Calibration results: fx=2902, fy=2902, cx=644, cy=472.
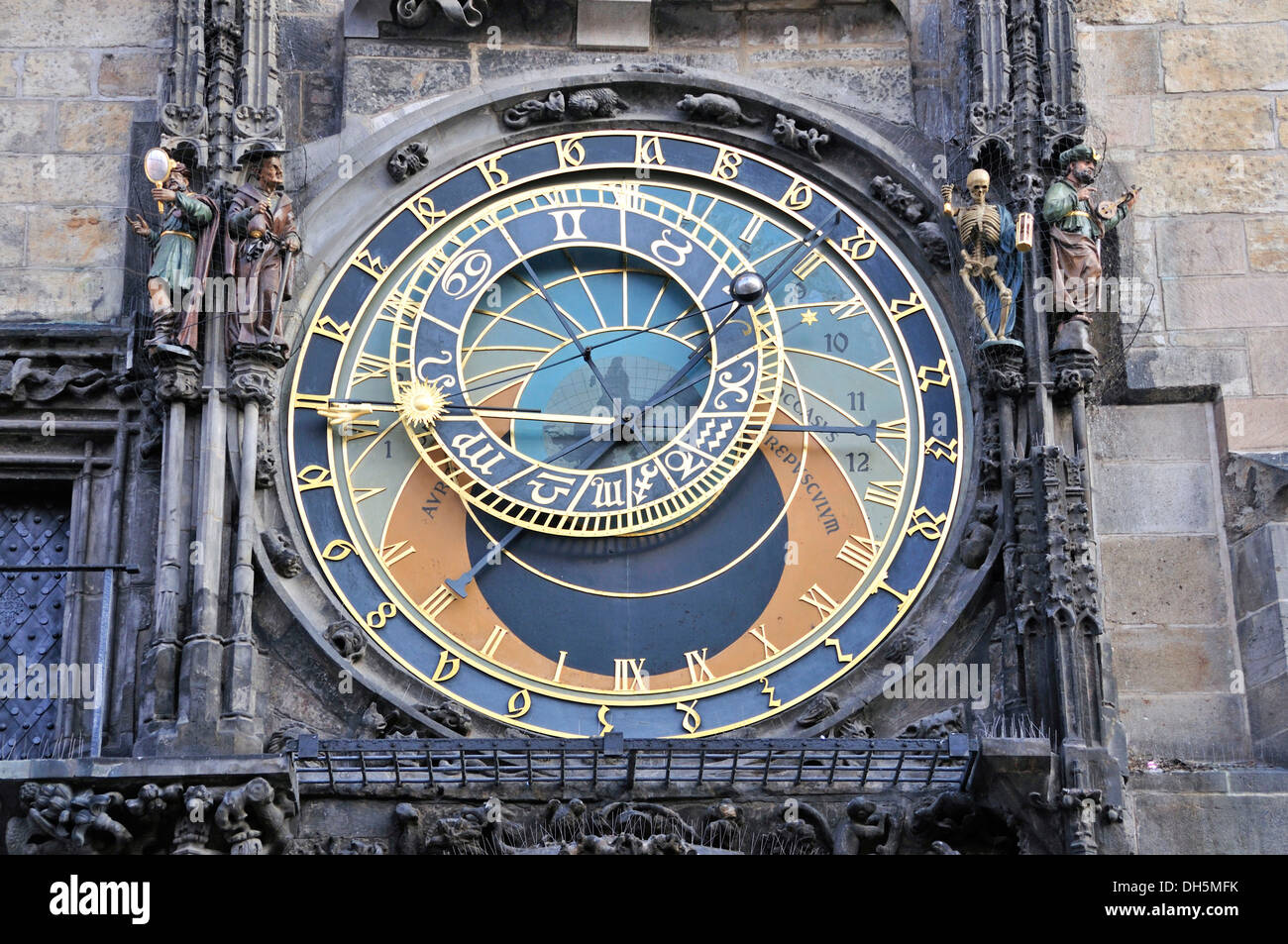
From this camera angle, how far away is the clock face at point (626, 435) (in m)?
12.5

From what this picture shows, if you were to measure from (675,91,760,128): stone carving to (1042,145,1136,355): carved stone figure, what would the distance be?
1521 mm

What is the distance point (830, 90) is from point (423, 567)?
3106mm

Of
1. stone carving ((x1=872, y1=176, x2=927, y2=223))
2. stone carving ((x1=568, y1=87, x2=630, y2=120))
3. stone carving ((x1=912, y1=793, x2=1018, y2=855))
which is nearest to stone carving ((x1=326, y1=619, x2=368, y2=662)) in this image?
stone carving ((x1=912, y1=793, x2=1018, y2=855))

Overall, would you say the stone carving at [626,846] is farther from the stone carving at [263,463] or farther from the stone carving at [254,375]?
the stone carving at [254,375]

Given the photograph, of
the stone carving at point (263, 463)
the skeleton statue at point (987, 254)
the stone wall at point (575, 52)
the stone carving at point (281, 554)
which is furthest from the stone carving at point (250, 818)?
the skeleton statue at point (987, 254)

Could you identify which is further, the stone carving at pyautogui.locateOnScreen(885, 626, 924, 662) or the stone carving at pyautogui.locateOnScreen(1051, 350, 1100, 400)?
the stone carving at pyautogui.locateOnScreen(1051, 350, 1100, 400)

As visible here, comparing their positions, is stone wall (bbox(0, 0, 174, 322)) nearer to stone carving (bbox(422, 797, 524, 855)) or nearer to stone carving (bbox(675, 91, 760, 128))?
stone carving (bbox(675, 91, 760, 128))

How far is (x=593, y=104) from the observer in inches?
533

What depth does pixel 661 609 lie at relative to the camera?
12.6 metres

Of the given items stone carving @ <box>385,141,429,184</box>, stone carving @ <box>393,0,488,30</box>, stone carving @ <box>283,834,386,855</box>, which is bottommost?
stone carving @ <box>283,834,386,855</box>

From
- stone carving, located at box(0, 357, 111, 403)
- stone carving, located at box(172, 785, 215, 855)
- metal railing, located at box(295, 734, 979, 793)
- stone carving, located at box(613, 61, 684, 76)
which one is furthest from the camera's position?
stone carving, located at box(613, 61, 684, 76)

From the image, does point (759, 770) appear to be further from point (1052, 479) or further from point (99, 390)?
point (99, 390)

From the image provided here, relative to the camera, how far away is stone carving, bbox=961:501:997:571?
1258cm

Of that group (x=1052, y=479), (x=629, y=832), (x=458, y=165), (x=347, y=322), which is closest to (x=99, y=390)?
(x=347, y=322)
